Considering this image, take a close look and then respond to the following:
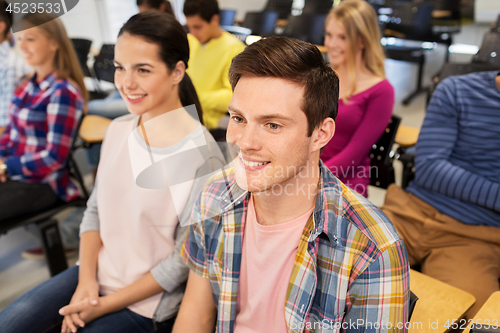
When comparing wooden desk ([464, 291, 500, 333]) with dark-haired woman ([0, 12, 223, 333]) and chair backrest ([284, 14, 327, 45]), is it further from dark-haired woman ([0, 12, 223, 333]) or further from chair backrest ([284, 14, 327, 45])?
chair backrest ([284, 14, 327, 45])

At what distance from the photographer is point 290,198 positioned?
3.12ft

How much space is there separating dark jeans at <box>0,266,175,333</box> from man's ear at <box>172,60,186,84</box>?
2.56ft

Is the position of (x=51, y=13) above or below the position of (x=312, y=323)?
above

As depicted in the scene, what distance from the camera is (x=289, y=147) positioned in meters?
0.87

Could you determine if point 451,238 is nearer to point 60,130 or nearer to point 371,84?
point 371,84

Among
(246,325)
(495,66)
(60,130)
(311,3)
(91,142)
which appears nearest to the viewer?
(246,325)

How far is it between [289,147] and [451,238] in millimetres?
988

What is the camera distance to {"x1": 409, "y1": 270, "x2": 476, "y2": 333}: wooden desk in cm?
94

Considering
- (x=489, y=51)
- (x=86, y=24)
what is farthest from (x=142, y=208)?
(x=86, y=24)

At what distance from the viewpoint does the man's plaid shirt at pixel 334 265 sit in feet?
2.73

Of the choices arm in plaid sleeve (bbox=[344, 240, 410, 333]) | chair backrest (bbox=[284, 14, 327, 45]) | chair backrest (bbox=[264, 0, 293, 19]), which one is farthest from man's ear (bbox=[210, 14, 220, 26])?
chair backrest (bbox=[264, 0, 293, 19])

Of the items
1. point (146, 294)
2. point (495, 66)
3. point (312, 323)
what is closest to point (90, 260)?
point (146, 294)

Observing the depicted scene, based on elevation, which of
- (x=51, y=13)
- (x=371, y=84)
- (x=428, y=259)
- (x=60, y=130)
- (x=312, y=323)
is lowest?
(x=428, y=259)

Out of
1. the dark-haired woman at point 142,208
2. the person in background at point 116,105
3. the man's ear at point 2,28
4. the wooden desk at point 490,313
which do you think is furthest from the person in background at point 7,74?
the wooden desk at point 490,313
